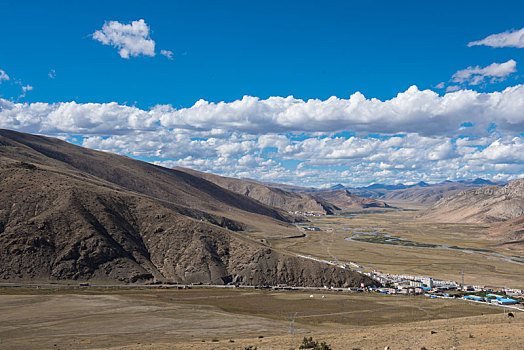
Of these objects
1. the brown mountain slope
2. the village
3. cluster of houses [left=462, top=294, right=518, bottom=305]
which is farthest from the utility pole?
cluster of houses [left=462, top=294, right=518, bottom=305]

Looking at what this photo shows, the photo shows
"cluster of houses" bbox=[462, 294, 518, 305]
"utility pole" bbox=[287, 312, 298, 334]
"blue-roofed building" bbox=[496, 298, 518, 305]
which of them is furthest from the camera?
"cluster of houses" bbox=[462, 294, 518, 305]

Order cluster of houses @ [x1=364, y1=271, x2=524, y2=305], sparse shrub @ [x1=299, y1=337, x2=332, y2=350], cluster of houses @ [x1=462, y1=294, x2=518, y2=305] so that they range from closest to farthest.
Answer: sparse shrub @ [x1=299, y1=337, x2=332, y2=350] → cluster of houses @ [x1=462, y1=294, x2=518, y2=305] → cluster of houses @ [x1=364, y1=271, x2=524, y2=305]

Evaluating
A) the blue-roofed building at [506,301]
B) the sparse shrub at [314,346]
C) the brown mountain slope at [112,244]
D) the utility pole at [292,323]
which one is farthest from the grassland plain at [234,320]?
the brown mountain slope at [112,244]

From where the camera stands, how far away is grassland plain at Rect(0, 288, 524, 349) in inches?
1928

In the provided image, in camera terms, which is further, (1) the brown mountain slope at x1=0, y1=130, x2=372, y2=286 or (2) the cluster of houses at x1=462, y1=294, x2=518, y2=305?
(1) the brown mountain slope at x1=0, y1=130, x2=372, y2=286

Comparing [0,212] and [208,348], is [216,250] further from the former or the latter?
[208,348]

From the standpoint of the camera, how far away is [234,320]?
76688 millimetres

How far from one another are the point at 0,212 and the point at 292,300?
8919cm

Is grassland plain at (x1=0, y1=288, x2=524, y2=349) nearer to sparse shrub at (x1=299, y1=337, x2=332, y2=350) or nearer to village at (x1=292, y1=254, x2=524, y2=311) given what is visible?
sparse shrub at (x1=299, y1=337, x2=332, y2=350)

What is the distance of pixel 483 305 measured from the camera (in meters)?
99.5

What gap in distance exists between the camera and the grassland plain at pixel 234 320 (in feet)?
161

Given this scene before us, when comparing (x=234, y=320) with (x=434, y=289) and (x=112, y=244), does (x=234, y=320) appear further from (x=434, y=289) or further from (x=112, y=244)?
(x=434, y=289)

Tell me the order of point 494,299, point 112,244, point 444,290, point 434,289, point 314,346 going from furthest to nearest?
point 112,244 → point 444,290 → point 434,289 → point 494,299 → point 314,346

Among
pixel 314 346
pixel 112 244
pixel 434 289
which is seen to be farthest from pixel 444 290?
pixel 112 244
